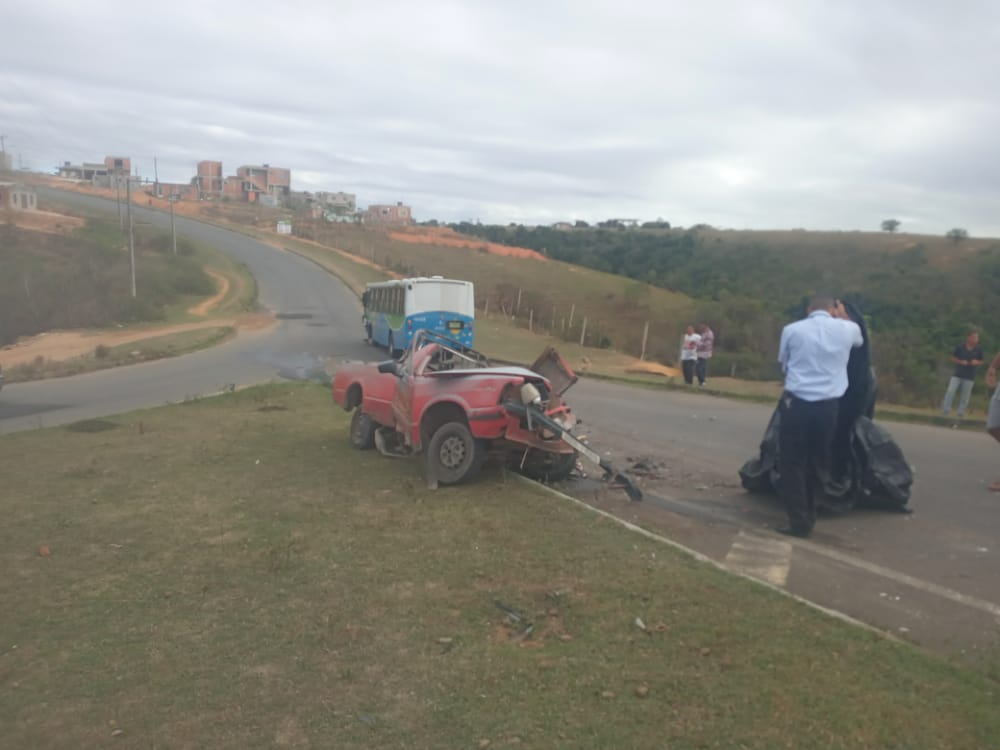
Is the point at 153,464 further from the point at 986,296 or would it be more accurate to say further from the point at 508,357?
the point at 986,296

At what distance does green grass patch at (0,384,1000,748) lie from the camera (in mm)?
3557

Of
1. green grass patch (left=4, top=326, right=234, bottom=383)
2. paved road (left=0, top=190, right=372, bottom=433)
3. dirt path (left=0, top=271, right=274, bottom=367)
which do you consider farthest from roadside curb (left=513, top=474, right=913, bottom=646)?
dirt path (left=0, top=271, right=274, bottom=367)

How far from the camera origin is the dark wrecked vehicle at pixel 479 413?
768cm

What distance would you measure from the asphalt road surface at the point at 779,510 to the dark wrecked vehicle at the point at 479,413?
0.61 meters

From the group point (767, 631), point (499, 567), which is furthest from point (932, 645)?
point (499, 567)

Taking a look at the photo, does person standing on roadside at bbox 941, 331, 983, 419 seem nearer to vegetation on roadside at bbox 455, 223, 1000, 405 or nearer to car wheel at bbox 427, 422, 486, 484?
vegetation on roadside at bbox 455, 223, 1000, 405

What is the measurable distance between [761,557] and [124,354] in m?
23.8

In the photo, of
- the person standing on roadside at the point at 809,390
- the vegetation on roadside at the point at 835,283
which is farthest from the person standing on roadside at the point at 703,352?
the person standing on roadside at the point at 809,390

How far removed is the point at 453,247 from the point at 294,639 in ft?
221

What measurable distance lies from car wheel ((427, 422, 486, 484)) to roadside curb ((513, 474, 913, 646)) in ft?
2.26

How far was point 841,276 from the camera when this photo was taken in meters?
51.9

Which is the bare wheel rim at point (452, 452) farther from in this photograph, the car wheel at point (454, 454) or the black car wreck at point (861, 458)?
the black car wreck at point (861, 458)

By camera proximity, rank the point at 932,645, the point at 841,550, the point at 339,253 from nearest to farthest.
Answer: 1. the point at 932,645
2. the point at 841,550
3. the point at 339,253

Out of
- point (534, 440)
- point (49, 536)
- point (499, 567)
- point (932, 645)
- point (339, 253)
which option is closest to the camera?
point (932, 645)
